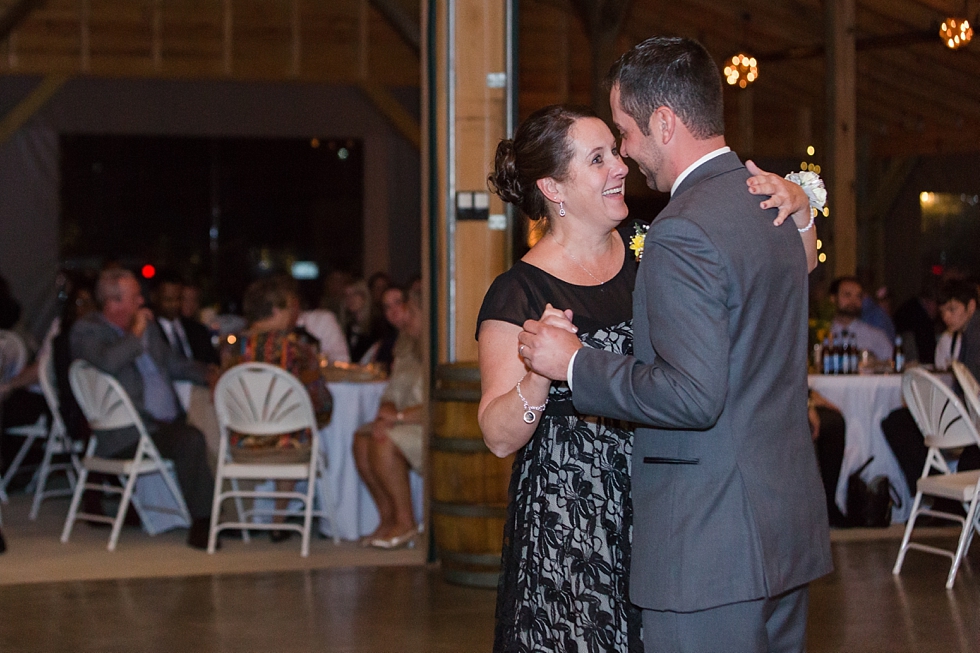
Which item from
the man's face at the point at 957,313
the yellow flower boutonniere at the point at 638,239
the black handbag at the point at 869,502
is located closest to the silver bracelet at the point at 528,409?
the yellow flower boutonniere at the point at 638,239

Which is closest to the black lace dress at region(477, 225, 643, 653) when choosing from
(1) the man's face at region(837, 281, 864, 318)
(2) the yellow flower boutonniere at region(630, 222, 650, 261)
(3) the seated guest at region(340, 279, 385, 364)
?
(2) the yellow flower boutonniere at region(630, 222, 650, 261)

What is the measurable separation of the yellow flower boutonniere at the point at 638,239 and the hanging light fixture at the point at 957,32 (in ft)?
23.8

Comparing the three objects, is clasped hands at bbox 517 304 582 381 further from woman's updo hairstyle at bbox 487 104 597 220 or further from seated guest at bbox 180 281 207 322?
seated guest at bbox 180 281 207 322

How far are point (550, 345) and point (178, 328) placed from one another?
5309 millimetres

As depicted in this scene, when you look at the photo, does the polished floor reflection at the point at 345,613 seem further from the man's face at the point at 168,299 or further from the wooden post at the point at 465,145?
the man's face at the point at 168,299

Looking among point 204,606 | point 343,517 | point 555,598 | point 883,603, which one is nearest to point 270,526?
point 343,517

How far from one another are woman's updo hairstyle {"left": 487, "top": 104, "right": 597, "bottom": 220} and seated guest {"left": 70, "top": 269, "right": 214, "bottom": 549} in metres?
4.12

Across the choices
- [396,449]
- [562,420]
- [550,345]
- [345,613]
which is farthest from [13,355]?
[550,345]

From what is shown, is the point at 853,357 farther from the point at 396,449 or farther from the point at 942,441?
the point at 396,449

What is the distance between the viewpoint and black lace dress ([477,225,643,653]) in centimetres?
230

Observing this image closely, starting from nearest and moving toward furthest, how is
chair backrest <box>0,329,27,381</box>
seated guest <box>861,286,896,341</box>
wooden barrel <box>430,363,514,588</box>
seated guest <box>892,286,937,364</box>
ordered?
wooden barrel <box>430,363,514,588</box> < chair backrest <box>0,329,27,381</box> < seated guest <box>861,286,896,341</box> < seated guest <box>892,286,937,364</box>

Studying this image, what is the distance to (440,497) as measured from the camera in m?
5.05

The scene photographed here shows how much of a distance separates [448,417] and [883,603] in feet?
6.31

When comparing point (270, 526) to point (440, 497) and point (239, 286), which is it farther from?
point (239, 286)
